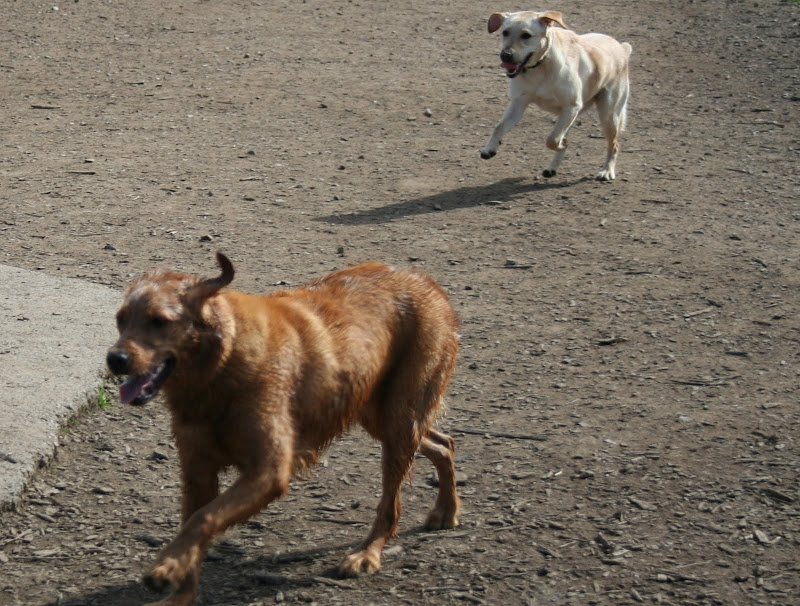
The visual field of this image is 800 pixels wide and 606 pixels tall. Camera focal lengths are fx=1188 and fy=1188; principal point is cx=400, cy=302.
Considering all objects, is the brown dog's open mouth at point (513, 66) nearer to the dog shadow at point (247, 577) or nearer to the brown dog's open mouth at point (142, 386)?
the dog shadow at point (247, 577)

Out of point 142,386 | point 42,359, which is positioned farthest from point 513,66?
point 142,386

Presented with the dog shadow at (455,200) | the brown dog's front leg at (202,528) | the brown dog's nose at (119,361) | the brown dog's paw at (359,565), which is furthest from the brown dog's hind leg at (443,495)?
the dog shadow at (455,200)

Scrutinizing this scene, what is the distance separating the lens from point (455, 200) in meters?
9.95

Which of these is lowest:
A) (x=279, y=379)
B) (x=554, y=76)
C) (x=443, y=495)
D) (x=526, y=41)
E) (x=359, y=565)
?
(x=359, y=565)

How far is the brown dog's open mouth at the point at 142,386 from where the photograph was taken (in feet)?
13.2

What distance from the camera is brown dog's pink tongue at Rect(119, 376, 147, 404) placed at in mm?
4012

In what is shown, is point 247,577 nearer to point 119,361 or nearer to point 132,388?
point 132,388

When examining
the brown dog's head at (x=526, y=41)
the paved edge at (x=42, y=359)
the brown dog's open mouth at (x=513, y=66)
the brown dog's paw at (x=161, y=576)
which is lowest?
the paved edge at (x=42, y=359)

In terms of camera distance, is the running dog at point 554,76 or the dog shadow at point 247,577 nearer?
the dog shadow at point 247,577

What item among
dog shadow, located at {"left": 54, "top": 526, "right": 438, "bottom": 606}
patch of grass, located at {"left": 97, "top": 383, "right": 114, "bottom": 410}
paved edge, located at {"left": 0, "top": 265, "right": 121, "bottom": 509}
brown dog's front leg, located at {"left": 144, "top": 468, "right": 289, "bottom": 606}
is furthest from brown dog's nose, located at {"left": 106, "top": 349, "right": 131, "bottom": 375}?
patch of grass, located at {"left": 97, "top": 383, "right": 114, "bottom": 410}

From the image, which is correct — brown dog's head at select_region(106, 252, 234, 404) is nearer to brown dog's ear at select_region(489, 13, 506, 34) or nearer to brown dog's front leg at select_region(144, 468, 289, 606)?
brown dog's front leg at select_region(144, 468, 289, 606)

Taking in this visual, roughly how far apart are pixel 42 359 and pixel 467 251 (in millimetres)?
3477

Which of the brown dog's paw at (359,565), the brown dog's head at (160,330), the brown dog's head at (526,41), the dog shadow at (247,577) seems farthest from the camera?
the brown dog's head at (526,41)

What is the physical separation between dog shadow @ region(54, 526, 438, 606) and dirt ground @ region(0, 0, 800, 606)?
0.04 ft
